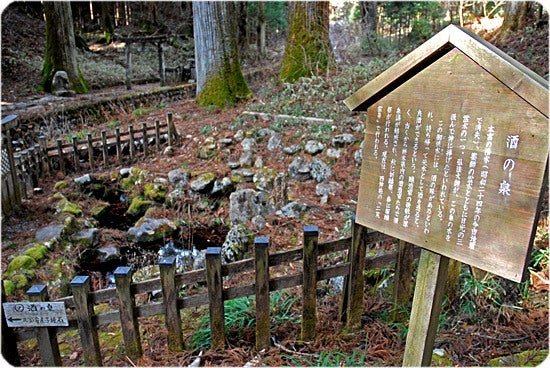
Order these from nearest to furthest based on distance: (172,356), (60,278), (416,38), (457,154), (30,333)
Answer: (457,154)
(30,333)
(172,356)
(60,278)
(416,38)

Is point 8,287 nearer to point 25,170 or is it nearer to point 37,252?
point 37,252

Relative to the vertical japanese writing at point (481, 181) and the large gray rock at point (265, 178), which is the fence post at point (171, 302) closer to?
the vertical japanese writing at point (481, 181)

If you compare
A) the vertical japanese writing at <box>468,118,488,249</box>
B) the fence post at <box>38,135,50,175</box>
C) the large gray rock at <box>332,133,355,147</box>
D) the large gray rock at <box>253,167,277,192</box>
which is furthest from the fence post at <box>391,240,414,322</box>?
the fence post at <box>38,135,50,175</box>

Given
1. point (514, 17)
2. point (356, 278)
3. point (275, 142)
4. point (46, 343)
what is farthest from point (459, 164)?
point (514, 17)

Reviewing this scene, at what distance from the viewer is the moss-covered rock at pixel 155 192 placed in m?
6.21

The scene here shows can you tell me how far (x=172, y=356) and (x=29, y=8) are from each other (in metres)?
22.8

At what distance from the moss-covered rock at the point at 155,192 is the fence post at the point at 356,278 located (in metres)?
3.96

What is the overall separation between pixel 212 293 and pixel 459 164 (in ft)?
6.04

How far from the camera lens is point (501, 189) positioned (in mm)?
1652

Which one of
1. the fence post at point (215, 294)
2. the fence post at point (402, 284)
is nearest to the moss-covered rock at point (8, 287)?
the fence post at point (215, 294)

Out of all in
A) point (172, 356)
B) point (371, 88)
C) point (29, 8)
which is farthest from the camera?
point (29, 8)

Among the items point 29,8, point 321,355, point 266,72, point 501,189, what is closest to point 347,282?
point 321,355

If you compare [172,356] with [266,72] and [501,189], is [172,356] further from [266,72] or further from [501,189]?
[266,72]

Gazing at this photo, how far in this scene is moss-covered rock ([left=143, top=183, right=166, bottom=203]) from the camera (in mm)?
6207
